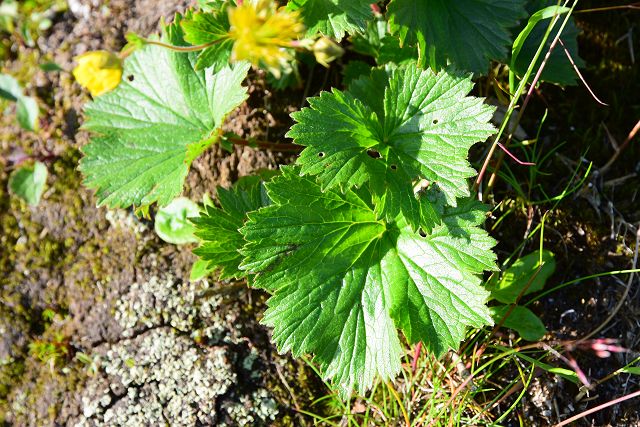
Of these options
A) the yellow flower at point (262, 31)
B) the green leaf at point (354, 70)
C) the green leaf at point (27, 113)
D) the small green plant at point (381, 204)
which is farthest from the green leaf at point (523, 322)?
the green leaf at point (27, 113)

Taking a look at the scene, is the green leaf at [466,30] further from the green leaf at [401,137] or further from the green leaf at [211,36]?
the green leaf at [211,36]

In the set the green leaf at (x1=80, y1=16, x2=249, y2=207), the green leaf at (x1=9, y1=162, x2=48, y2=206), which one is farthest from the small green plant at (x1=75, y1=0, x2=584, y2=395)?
the green leaf at (x1=9, y1=162, x2=48, y2=206)

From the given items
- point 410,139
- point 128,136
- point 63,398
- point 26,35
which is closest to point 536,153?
point 410,139

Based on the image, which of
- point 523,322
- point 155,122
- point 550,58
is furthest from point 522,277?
point 155,122

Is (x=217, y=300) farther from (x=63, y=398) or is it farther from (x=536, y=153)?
(x=536, y=153)

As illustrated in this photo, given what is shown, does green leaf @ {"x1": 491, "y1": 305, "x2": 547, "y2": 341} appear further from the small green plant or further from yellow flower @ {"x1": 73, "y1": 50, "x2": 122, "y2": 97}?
yellow flower @ {"x1": 73, "y1": 50, "x2": 122, "y2": 97}
